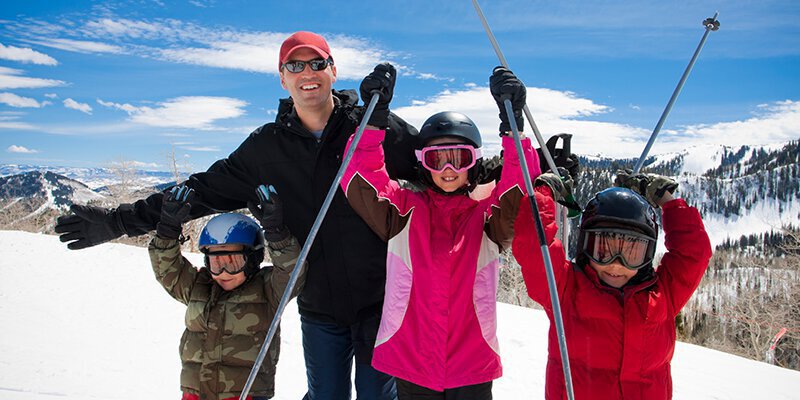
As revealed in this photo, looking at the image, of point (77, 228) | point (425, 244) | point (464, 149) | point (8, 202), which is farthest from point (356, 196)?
point (8, 202)

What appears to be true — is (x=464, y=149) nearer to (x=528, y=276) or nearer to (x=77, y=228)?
Answer: (x=528, y=276)

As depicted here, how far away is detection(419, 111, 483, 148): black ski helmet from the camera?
252 centimetres

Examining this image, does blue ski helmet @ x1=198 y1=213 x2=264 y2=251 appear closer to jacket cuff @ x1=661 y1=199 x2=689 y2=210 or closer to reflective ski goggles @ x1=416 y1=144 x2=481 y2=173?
reflective ski goggles @ x1=416 y1=144 x2=481 y2=173

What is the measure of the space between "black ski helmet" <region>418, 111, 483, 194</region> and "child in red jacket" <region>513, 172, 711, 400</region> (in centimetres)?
38

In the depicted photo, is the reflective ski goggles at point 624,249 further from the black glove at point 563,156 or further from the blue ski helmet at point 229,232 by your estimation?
the blue ski helmet at point 229,232

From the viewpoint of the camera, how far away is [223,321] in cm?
285

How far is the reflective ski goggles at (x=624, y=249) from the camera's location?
7.80 ft

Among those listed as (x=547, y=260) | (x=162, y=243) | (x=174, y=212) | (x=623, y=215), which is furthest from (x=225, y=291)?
(x=623, y=215)

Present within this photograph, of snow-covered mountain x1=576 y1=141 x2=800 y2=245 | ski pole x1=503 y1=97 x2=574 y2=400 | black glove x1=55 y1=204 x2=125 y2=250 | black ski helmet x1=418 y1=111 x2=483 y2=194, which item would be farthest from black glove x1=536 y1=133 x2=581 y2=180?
snow-covered mountain x1=576 y1=141 x2=800 y2=245

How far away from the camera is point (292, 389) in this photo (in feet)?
16.8

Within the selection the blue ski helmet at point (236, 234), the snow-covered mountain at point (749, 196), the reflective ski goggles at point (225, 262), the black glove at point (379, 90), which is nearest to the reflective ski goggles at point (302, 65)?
the black glove at point (379, 90)

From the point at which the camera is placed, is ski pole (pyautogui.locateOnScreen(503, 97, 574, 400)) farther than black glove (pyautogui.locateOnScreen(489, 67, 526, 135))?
No

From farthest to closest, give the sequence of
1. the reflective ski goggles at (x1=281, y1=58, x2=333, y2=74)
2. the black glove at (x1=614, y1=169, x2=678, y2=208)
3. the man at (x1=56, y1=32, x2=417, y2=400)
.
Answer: the reflective ski goggles at (x1=281, y1=58, x2=333, y2=74) → the man at (x1=56, y1=32, x2=417, y2=400) → the black glove at (x1=614, y1=169, x2=678, y2=208)

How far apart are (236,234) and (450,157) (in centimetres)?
140
